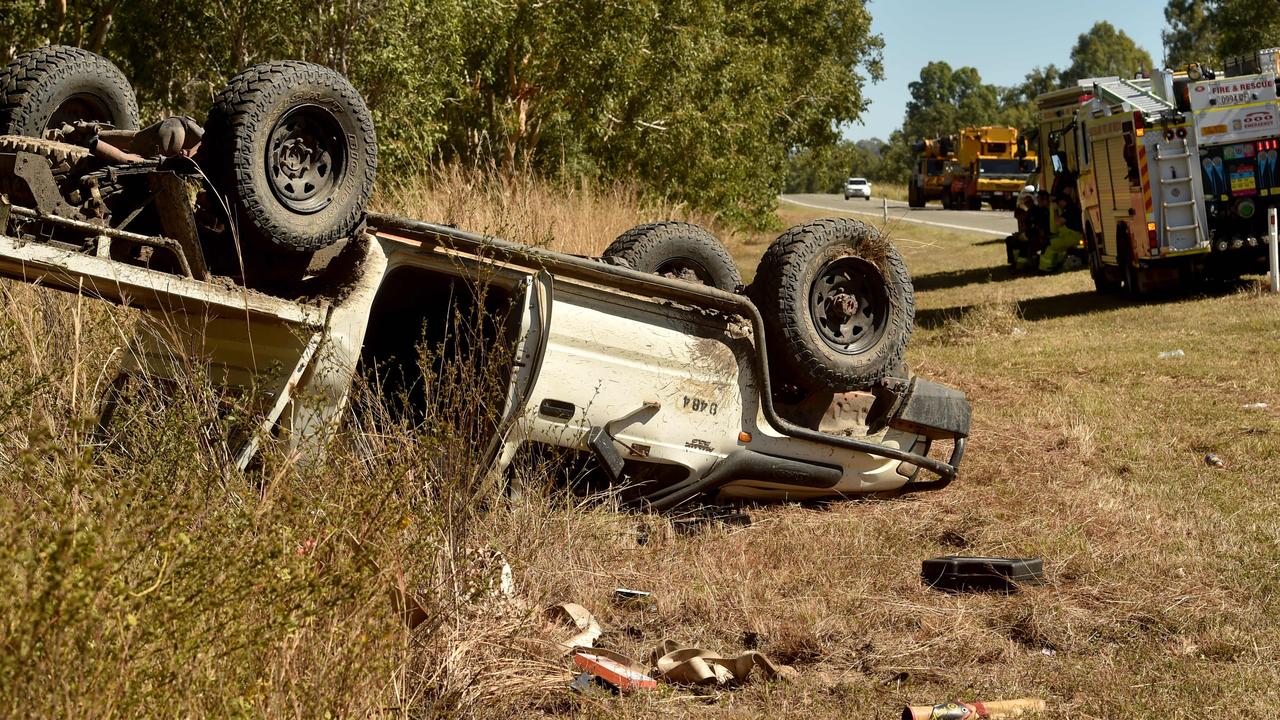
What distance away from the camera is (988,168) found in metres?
38.5

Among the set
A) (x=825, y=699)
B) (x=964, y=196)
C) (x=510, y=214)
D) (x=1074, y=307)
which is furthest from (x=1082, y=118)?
(x=964, y=196)

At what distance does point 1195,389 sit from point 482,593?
6.80 meters

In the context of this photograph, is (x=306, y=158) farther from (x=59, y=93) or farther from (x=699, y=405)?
(x=699, y=405)

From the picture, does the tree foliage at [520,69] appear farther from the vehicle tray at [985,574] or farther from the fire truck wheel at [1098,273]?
the vehicle tray at [985,574]

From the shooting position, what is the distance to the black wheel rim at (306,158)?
4.57 meters

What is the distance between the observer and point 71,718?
2395 millimetres

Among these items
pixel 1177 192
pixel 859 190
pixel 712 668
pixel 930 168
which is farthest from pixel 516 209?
pixel 859 190

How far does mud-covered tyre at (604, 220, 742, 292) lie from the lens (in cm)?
611

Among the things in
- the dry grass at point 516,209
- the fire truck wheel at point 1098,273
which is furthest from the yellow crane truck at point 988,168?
the dry grass at point 516,209

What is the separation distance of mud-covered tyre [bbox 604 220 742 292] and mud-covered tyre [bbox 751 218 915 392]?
15.5 inches

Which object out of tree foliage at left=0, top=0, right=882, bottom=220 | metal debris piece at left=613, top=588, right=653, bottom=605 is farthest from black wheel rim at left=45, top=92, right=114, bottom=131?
tree foliage at left=0, top=0, right=882, bottom=220

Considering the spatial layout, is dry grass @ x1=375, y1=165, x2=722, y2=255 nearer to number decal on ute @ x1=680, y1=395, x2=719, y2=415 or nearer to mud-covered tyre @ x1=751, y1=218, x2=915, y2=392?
mud-covered tyre @ x1=751, y1=218, x2=915, y2=392

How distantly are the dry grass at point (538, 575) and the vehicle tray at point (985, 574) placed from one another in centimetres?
9

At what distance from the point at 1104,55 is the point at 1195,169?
130 meters
